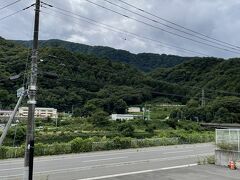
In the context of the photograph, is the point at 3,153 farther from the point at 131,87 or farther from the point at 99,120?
the point at 131,87

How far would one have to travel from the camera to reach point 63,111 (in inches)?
4119

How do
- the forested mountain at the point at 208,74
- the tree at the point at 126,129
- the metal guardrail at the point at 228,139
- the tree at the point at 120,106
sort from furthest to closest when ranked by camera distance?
the tree at the point at 120,106
the forested mountain at the point at 208,74
the tree at the point at 126,129
the metal guardrail at the point at 228,139

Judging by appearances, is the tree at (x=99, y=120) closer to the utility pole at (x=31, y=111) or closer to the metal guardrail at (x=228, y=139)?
the metal guardrail at (x=228, y=139)

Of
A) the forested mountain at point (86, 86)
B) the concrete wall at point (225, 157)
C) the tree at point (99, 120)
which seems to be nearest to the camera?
the concrete wall at point (225, 157)

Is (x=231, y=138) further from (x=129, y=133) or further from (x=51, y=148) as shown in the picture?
(x=129, y=133)

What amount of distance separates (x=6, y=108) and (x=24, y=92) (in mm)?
78039

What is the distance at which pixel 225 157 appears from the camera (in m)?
23.4

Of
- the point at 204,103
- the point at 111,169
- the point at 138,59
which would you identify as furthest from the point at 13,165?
the point at 138,59

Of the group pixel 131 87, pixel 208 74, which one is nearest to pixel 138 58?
pixel 208 74

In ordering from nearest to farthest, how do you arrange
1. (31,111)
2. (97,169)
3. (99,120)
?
(31,111) < (97,169) < (99,120)

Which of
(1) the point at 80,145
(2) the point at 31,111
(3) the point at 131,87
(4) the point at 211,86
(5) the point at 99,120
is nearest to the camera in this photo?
(2) the point at 31,111

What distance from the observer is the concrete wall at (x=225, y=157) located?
904 inches

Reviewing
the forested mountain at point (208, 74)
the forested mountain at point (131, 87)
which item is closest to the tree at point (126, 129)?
the forested mountain at point (131, 87)

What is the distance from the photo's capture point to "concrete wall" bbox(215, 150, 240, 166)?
23.0 m
